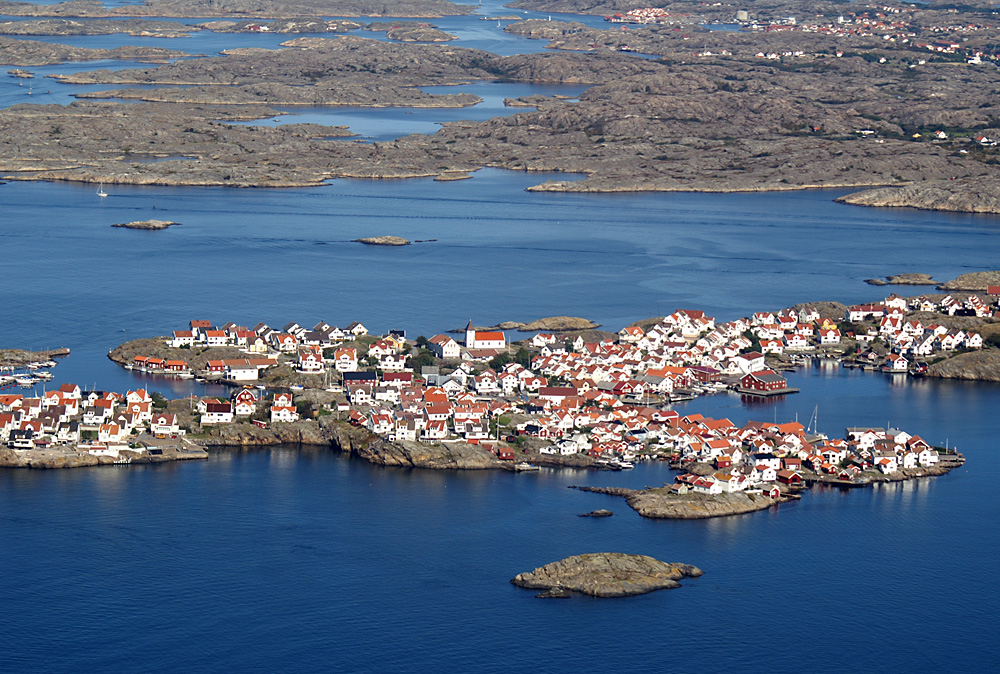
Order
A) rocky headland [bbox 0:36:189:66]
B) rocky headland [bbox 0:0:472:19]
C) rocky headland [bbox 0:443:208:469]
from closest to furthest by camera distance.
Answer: rocky headland [bbox 0:443:208:469]
rocky headland [bbox 0:36:189:66]
rocky headland [bbox 0:0:472:19]

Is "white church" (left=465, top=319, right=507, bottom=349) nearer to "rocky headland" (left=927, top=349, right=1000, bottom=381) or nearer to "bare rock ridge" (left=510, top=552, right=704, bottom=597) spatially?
"rocky headland" (left=927, top=349, right=1000, bottom=381)

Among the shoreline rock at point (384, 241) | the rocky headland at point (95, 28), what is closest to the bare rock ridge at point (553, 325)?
the shoreline rock at point (384, 241)

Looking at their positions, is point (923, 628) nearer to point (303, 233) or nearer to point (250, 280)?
point (250, 280)

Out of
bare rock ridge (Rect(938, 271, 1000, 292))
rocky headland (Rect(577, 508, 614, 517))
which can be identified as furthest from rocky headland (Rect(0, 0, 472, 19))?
rocky headland (Rect(577, 508, 614, 517))

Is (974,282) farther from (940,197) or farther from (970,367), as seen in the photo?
(940,197)

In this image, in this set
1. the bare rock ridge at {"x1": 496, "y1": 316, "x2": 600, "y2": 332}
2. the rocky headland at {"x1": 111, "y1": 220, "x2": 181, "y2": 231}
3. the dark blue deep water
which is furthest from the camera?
the rocky headland at {"x1": 111, "y1": 220, "x2": 181, "y2": 231}

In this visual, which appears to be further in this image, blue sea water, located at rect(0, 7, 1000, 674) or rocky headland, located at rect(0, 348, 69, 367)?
rocky headland, located at rect(0, 348, 69, 367)

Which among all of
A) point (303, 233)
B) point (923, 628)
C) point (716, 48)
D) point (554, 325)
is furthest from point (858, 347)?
point (716, 48)

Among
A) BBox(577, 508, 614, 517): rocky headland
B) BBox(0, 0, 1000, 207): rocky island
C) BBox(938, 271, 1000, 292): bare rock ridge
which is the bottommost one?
BBox(577, 508, 614, 517): rocky headland
